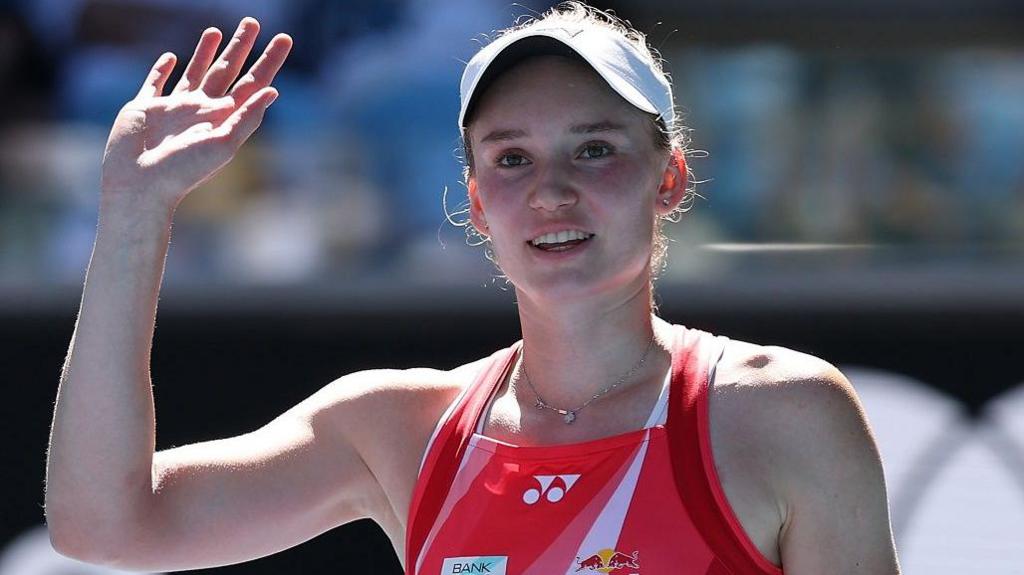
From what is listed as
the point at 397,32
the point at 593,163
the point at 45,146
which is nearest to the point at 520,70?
the point at 593,163

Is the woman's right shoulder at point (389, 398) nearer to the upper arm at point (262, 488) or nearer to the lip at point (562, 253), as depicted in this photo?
the upper arm at point (262, 488)

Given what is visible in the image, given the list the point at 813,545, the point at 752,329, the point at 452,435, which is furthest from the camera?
the point at 752,329

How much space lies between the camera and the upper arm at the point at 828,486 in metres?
1.71

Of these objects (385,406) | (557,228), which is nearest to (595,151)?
(557,228)

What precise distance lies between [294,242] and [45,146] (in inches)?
29.7

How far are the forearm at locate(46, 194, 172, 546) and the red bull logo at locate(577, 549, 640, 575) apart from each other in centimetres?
60

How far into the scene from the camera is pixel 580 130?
185 centimetres

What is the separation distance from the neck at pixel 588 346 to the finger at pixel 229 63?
0.51m

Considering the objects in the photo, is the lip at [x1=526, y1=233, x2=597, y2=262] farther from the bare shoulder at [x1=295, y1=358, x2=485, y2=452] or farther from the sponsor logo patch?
the sponsor logo patch

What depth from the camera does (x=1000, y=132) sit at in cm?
367

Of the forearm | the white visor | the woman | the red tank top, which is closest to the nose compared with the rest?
the woman

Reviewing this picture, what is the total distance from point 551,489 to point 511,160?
43 centimetres

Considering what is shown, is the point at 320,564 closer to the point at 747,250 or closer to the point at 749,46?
the point at 747,250

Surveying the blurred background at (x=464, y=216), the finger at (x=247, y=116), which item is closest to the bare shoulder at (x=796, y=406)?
the finger at (x=247, y=116)
